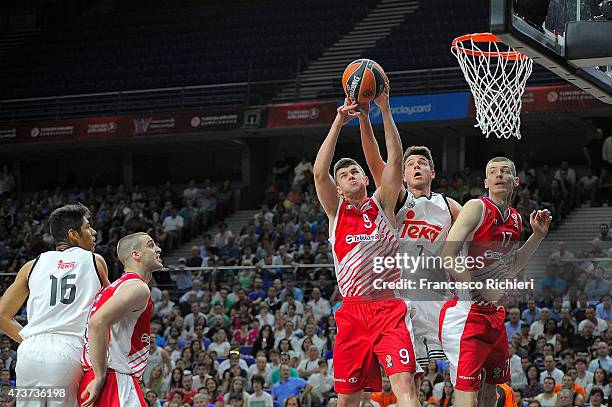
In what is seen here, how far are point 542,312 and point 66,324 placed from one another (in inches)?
337

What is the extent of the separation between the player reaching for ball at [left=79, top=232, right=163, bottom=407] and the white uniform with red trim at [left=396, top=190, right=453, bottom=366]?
1907mm

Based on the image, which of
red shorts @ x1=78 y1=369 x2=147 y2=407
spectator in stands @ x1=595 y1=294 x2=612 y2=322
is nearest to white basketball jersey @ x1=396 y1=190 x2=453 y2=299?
red shorts @ x1=78 y1=369 x2=147 y2=407

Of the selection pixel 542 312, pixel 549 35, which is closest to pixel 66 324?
pixel 549 35

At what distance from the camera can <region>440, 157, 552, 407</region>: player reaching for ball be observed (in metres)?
6.99

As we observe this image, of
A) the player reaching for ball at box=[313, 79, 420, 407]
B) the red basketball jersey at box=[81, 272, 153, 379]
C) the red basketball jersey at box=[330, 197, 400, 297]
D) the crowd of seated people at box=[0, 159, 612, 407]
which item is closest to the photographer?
the red basketball jersey at box=[81, 272, 153, 379]

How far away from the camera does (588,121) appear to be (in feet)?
75.5

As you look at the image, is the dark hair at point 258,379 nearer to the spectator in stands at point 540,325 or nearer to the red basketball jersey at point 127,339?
the spectator in stands at point 540,325

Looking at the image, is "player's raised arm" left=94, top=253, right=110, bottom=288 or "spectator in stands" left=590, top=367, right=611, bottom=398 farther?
"spectator in stands" left=590, top=367, right=611, bottom=398

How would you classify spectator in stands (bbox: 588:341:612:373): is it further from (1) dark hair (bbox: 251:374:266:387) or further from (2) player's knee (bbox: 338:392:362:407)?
(2) player's knee (bbox: 338:392:362:407)

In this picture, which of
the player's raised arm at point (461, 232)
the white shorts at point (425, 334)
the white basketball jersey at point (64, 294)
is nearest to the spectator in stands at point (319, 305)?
the white shorts at point (425, 334)

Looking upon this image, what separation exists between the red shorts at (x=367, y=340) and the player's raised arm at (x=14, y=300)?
85.4 inches

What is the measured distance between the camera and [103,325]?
6.07 meters

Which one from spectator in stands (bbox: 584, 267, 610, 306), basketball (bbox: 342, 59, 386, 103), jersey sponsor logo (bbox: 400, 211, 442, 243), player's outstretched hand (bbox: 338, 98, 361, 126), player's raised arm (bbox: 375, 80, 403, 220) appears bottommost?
spectator in stands (bbox: 584, 267, 610, 306)

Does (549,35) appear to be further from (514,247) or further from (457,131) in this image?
(457,131)
